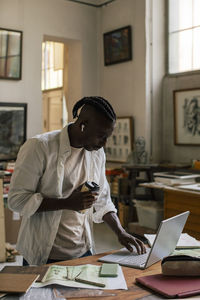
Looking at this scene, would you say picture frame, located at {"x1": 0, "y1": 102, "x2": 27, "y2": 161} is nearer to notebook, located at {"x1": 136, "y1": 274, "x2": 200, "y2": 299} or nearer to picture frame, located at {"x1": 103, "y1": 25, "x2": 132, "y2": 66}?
picture frame, located at {"x1": 103, "y1": 25, "x2": 132, "y2": 66}

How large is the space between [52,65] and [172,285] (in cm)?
745

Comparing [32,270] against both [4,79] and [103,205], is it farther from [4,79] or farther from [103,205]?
[4,79]

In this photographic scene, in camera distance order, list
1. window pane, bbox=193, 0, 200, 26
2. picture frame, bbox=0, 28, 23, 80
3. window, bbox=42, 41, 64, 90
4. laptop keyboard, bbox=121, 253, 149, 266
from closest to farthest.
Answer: laptop keyboard, bbox=121, 253, 149, 266 → window pane, bbox=193, 0, 200, 26 → picture frame, bbox=0, 28, 23, 80 → window, bbox=42, 41, 64, 90

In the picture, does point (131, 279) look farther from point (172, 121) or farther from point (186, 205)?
point (172, 121)

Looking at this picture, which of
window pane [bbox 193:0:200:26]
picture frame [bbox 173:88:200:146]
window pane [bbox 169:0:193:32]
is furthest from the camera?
window pane [bbox 169:0:193:32]

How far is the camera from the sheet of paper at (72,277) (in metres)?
1.58

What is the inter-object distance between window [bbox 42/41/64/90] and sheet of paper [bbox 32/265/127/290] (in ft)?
21.8

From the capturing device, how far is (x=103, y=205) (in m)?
2.28

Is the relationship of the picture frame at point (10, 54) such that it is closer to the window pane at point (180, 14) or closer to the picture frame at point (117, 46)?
the picture frame at point (117, 46)

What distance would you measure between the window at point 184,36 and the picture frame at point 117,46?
594 millimetres

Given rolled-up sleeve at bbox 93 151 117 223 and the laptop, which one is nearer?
the laptop

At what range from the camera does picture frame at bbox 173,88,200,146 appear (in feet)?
17.0

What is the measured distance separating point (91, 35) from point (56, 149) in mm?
4918

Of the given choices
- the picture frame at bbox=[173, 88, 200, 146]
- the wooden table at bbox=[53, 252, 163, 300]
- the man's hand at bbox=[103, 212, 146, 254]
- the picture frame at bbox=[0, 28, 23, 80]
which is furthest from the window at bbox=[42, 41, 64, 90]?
the wooden table at bbox=[53, 252, 163, 300]
